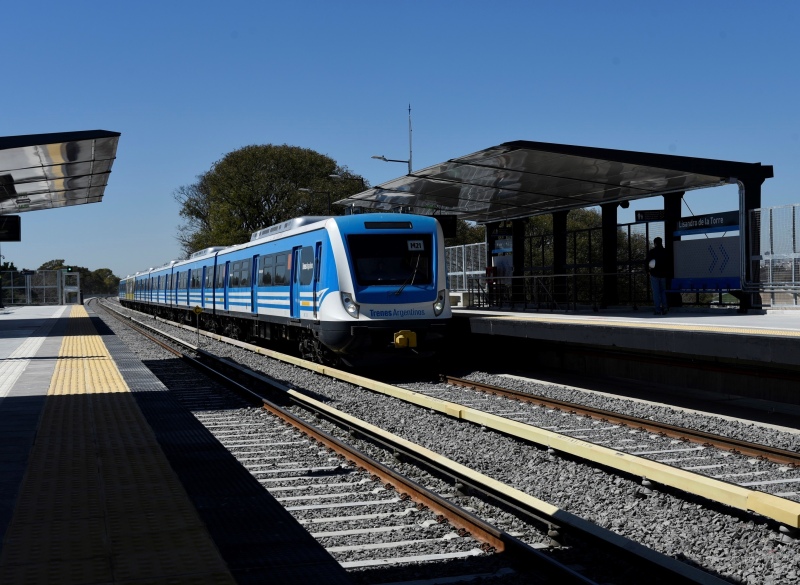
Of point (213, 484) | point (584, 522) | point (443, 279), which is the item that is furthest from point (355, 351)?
point (584, 522)

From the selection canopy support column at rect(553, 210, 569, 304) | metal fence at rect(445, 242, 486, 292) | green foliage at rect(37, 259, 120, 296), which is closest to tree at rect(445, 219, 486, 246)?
metal fence at rect(445, 242, 486, 292)

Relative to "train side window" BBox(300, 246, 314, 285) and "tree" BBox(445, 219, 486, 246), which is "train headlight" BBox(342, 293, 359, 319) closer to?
"train side window" BBox(300, 246, 314, 285)

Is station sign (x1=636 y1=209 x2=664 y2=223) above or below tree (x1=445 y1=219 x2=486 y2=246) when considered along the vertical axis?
below

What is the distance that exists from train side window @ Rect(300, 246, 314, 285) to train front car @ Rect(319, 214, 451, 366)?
1.12 m

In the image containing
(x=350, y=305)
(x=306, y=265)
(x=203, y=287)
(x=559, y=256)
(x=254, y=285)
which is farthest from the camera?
(x=203, y=287)

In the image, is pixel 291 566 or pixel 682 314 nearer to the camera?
pixel 291 566

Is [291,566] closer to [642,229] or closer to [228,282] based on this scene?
[642,229]

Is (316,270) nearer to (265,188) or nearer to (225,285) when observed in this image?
(225,285)

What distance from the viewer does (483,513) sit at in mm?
6324

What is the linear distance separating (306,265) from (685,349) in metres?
8.00

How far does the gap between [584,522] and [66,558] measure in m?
3.11

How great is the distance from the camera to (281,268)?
752 inches

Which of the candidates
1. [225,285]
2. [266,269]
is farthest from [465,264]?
[266,269]

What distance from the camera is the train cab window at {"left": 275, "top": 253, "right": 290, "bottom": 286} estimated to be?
18656 mm
